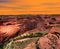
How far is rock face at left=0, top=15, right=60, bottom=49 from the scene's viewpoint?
2709 mm

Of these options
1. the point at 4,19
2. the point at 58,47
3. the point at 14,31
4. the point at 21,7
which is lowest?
the point at 58,47

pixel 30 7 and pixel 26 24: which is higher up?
pixel 30 7

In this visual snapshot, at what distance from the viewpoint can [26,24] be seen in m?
2.76

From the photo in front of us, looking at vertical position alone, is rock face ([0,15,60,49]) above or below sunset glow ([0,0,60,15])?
below

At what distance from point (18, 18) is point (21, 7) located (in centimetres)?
20

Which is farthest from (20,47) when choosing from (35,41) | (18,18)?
(18,18)

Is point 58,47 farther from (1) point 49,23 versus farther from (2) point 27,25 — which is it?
(2) point 27,25

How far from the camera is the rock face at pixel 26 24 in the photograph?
8.89 feet

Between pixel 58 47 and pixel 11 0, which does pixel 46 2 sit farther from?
pixel 58 47

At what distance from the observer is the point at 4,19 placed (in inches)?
109

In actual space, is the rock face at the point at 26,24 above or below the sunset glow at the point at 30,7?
below

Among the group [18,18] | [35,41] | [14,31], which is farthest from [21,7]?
[35,41]

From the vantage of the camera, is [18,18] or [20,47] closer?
[20,47]

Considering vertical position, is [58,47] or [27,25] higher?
[27,25]
